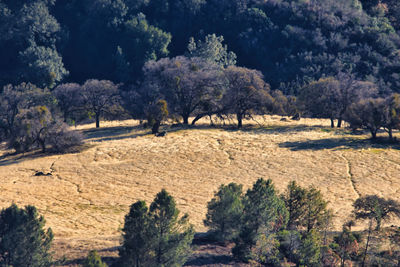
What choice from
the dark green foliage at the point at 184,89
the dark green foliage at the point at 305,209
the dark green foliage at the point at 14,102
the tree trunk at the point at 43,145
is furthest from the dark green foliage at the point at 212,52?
the dark green foliage at the point at 305,209

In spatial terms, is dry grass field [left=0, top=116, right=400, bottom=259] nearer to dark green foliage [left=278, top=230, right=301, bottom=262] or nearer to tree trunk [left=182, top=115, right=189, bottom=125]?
tree trunk [left=182, top=115, right=189, bottom=125]

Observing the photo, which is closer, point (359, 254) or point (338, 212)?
point (359, 254)

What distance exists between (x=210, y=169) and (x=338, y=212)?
13.6m

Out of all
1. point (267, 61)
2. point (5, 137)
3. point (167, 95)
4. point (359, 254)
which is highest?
point (267, 61)

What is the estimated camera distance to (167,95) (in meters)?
65.8

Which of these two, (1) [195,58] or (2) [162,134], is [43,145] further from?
(1) [195,58]

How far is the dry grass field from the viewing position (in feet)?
112

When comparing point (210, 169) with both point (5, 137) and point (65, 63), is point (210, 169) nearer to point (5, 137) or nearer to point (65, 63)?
point (5, 137)

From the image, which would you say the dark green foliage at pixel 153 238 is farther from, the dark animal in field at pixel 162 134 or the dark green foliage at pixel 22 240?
the dark animal in field at pixel 162 134

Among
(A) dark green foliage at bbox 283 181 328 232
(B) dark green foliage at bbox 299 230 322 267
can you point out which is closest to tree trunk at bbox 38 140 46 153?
(A) dark green foliage at bbox 283 181 328 232

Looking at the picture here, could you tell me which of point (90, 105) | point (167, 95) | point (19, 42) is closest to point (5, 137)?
point (90, 105)

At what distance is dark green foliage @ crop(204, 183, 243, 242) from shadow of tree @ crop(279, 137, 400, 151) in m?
26.6

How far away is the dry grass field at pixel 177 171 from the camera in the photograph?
112 feet

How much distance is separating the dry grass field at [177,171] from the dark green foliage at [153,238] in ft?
10.1
